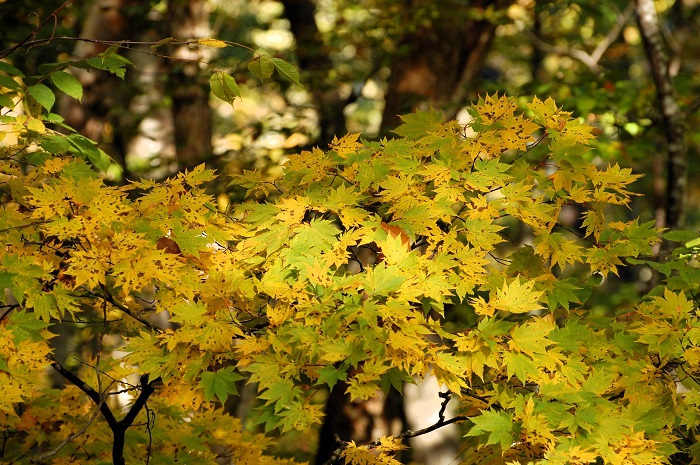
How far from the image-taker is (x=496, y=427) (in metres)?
2.49

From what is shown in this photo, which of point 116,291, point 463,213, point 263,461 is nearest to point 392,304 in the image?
point 463,213

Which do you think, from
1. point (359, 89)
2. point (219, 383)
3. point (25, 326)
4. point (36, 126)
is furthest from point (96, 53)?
point (219, 383)

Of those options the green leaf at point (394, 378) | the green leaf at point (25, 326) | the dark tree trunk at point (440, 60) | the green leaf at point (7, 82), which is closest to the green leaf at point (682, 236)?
the green leaf at point (394, 378)

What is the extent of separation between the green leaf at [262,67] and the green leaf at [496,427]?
151 centimetres

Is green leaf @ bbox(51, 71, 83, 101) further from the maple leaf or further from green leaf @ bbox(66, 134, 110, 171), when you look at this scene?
the maple leaf

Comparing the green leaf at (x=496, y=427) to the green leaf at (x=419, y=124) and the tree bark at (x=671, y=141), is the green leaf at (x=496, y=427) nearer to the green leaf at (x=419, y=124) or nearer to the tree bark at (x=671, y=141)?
the green leaf at (x=419, y=124)

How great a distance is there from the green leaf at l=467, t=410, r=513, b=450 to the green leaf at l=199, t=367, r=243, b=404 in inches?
30.9

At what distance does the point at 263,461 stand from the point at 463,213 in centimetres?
145

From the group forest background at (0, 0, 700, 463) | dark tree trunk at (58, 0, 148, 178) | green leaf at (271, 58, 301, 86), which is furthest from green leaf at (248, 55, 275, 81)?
dark tree trunk at (58, 0, 148, 178)

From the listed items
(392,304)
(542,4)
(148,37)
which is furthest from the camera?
(148,37)

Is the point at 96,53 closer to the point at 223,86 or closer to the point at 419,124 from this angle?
the point at 223,86

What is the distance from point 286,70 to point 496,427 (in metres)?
1.55

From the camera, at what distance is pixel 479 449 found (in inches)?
113

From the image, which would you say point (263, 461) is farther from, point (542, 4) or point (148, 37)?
point (148, 37)
